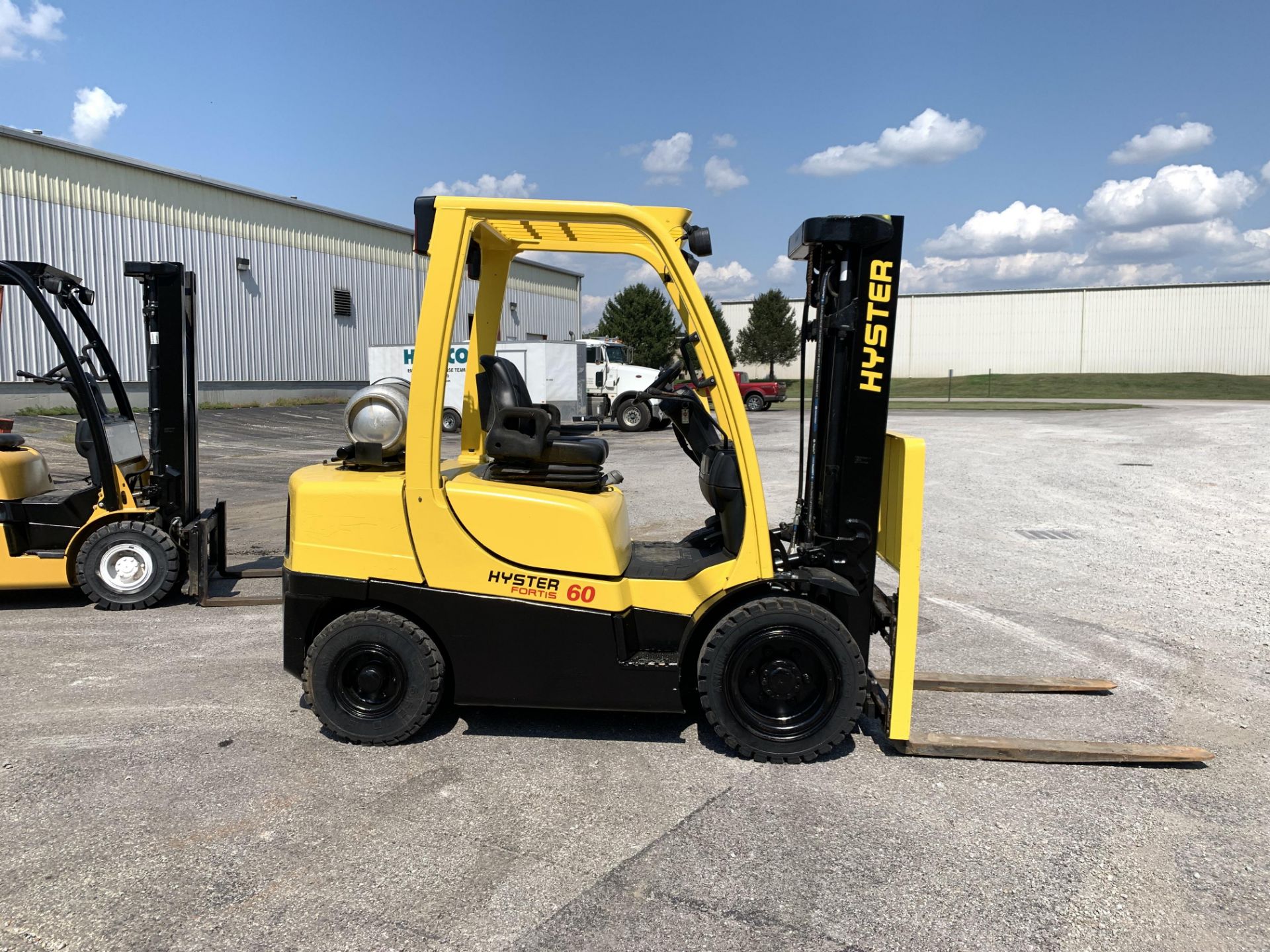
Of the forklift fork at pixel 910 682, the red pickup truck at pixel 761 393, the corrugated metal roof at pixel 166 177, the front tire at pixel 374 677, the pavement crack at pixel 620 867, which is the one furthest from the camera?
the red pickup truck at pixel 761 393

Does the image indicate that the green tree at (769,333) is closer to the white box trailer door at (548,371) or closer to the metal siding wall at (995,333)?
the metal siding wall at (995,333)

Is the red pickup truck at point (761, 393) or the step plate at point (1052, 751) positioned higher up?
the red pickup truck at point (761, 393)

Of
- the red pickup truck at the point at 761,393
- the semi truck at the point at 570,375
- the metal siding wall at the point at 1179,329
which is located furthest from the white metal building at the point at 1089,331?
the semi truck at the point at 570,375

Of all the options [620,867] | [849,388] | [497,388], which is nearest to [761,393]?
[497,388]

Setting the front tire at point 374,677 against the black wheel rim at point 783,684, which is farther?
the front tire at point 374,677

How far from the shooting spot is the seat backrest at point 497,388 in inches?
182

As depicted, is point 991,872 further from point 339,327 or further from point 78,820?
point 339,327

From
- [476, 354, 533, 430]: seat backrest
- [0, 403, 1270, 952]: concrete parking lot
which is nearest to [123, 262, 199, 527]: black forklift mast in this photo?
[0, 403, 1270, 952]: concrete parking lot

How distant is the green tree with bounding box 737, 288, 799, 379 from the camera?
60.4m

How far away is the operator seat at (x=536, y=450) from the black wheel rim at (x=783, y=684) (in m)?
1.12

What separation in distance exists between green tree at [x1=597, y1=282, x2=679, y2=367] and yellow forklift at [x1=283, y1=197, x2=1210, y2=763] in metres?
50.9

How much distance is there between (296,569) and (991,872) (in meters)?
3.27

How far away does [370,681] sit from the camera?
4344mm

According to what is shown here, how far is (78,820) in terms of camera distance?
3613mm
